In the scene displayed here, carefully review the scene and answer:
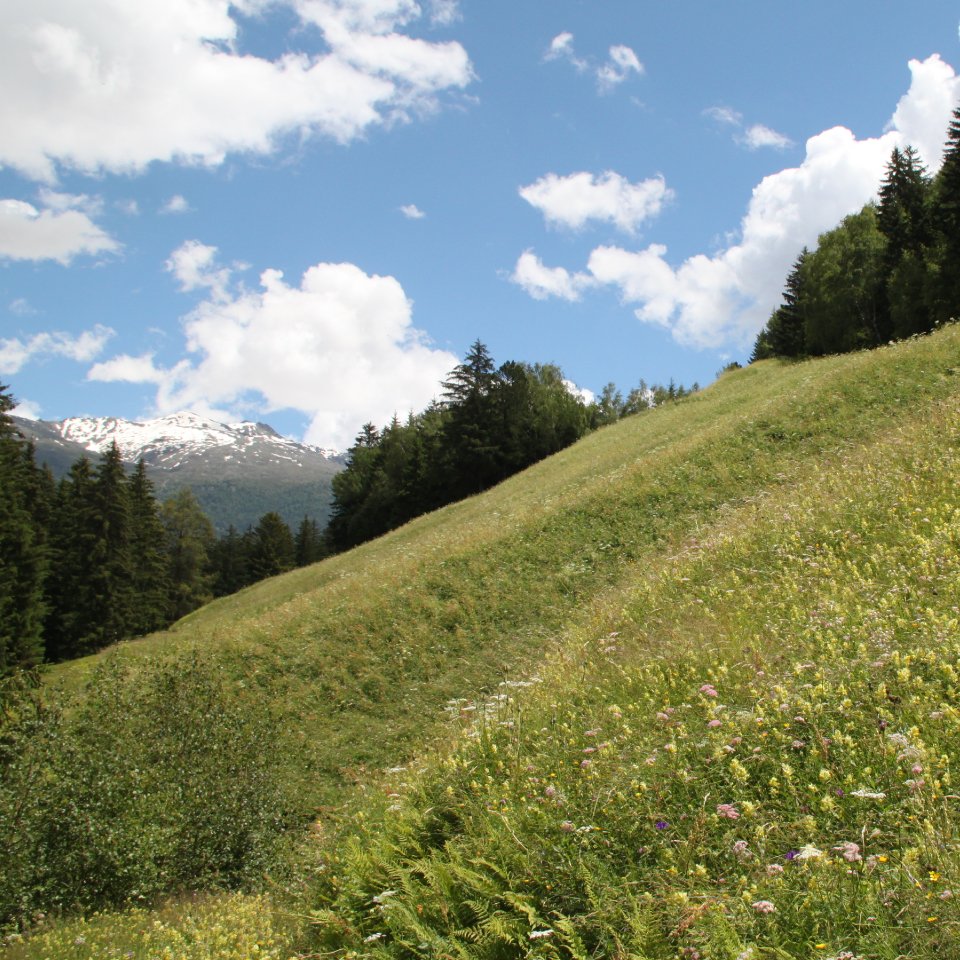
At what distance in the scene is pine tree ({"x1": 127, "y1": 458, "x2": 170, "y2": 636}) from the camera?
218ft

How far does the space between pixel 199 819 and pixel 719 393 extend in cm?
4400

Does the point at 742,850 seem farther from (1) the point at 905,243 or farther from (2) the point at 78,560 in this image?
(2) the point at 78,560

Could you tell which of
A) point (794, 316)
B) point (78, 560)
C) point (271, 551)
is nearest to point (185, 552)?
point (271, 551)

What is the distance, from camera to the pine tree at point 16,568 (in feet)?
130

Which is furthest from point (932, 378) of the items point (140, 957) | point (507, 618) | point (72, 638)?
point (72, 638)

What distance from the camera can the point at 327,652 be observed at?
1705 cm

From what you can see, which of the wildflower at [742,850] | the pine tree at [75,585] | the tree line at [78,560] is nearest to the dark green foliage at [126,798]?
the wildflower at [742,850]

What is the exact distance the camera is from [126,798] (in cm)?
1024

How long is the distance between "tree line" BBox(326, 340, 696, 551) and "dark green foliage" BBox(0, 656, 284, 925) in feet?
181

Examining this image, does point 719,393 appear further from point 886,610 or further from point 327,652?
point 886,610

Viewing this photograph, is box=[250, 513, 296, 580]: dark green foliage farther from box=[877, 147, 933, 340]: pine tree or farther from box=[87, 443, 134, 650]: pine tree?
box=[877, 147, 933, 340]: pine tree

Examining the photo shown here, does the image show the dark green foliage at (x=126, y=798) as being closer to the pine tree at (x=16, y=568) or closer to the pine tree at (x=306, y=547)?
the pine tree at (x=16, y=568)

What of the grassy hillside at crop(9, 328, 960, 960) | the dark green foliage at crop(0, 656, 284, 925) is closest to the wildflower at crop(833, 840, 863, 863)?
the grassy hillside at crop(9, 328, 960, 960)

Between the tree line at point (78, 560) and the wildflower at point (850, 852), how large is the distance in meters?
41.9
